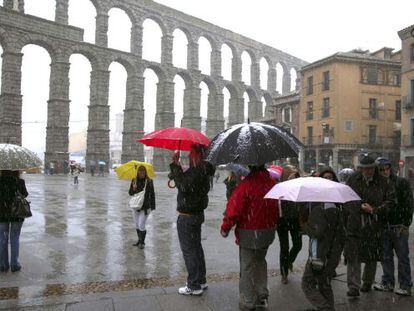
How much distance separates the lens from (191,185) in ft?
16.1

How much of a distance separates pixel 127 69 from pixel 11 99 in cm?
1317

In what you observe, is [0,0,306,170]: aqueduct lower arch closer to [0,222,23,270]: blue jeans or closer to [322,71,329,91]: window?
[322,71,329,91]: window

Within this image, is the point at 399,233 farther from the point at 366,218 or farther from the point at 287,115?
the point at 287,115

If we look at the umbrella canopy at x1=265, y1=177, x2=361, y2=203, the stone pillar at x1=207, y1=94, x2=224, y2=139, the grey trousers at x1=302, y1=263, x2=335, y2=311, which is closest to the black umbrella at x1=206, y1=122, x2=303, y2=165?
the umbrella canopy at x1=265, y1=177, x2=361, y2=203

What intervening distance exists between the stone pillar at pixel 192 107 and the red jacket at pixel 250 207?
151 feet

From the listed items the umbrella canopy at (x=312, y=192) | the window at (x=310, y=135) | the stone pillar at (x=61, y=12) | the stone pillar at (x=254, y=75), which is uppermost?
the stone pillar at (x=61, y=12)

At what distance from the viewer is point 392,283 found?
521 centimetres

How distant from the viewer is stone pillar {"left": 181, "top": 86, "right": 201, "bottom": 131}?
50375 millimetres

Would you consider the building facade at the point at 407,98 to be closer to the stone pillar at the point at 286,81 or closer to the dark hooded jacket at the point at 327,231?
the dark hooded jacket at the point at 327,231

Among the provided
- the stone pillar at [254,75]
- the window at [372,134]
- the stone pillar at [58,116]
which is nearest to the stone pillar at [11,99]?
the stone pillar at [58,116]

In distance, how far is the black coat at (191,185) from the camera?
491cm

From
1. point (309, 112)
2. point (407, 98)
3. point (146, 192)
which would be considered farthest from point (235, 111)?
point (146, 192)

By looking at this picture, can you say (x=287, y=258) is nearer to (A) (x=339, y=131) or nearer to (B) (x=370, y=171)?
(B) (x=370, y=171)

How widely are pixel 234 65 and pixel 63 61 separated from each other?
24.3 metres
